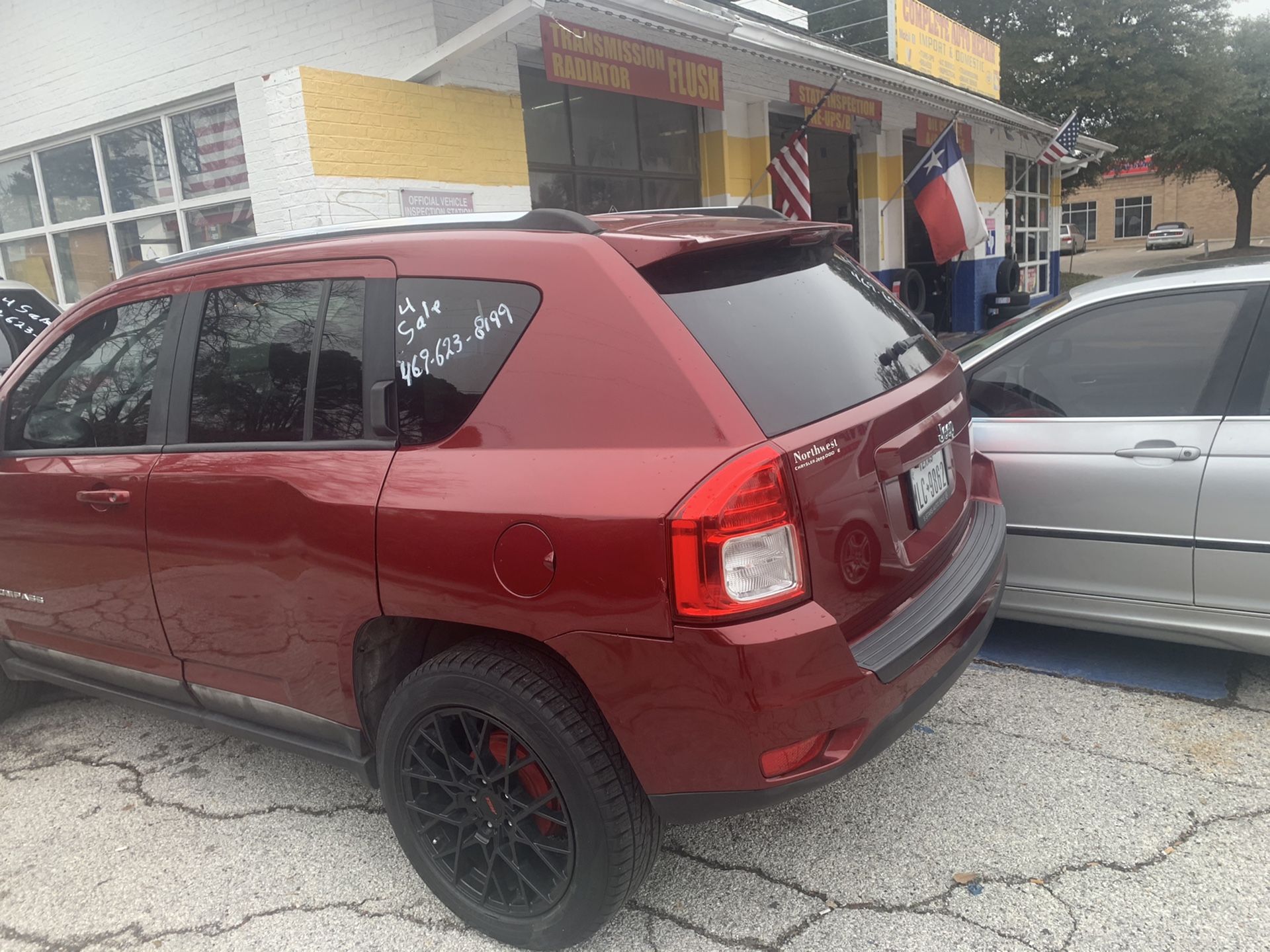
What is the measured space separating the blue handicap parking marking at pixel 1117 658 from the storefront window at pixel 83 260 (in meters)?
8.05

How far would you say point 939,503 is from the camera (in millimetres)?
2666

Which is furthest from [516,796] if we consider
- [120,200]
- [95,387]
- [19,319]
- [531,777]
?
[120,200]

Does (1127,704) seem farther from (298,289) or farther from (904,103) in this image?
(904,103)

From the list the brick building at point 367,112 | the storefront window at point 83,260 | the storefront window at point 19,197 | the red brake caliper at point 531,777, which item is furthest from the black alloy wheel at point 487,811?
the storefront window at point 19,197

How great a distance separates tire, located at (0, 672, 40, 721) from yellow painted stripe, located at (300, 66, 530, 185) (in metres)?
3.63

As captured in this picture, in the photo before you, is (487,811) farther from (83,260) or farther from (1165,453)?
(83,260)

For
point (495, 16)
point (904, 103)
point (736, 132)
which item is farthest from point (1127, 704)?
point (904, 103)

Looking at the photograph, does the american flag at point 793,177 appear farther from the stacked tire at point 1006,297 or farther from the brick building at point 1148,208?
the brick building at point 1148,208

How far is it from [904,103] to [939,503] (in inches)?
474

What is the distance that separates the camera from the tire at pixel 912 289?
42.8 ft

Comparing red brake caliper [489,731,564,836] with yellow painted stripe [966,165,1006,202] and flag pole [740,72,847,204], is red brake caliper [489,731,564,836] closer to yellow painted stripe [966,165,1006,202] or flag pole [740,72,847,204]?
flag pole [740,72,847,204]

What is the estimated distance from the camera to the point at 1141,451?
3.45m

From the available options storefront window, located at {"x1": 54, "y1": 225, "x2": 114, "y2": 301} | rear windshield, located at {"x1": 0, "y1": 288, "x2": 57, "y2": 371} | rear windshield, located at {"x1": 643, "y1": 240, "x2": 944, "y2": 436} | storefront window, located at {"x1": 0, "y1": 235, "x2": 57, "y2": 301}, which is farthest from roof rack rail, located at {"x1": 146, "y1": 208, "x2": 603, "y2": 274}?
storefront window, located at {"x1": 0, "y1": 235, "x2": 57, "y2": 301}

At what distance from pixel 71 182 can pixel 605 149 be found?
506 centimetres
